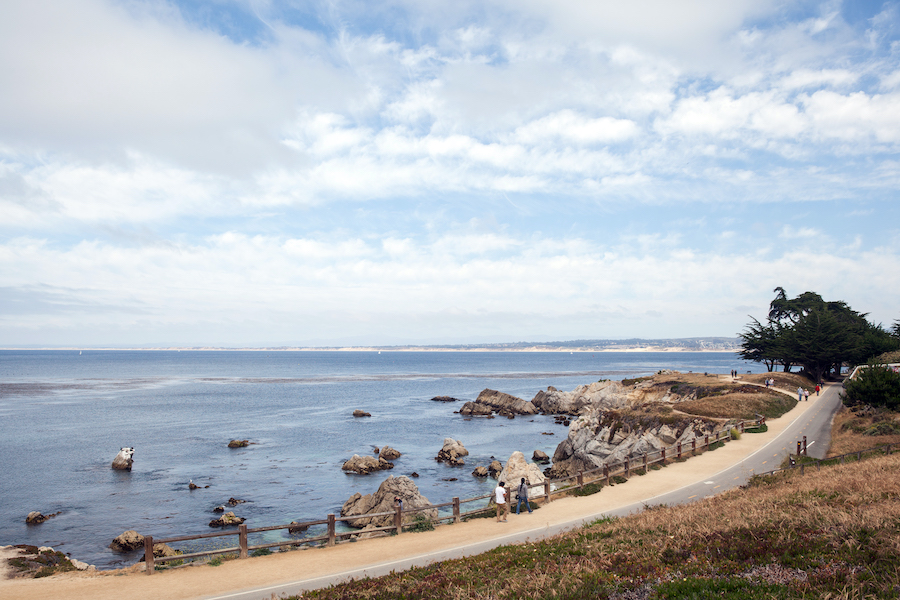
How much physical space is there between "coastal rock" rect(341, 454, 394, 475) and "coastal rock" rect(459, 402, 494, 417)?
35.2 m

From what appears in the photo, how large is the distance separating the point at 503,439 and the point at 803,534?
1962 inches

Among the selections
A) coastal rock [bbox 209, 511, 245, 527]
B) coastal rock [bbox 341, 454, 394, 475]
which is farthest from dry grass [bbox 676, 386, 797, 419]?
coastal rock [bbox 209, 511, 245, 527]

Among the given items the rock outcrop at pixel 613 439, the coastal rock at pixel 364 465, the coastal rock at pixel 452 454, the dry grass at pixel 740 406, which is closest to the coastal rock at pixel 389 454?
the coastal rock at pixel 364 465

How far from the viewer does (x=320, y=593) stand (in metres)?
12.8

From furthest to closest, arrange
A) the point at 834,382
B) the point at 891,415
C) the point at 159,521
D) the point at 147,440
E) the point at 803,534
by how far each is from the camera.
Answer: the point at 834,382 → the point at 147,440 → the point at 891,415 → the point at 159,521 → the point at 803,534

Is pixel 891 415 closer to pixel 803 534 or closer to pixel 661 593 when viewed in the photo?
pixel 803 534

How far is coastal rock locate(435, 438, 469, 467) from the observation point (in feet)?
156

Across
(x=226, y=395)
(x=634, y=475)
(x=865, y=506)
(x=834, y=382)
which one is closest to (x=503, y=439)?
(x=634, y=475)

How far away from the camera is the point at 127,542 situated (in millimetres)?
27188

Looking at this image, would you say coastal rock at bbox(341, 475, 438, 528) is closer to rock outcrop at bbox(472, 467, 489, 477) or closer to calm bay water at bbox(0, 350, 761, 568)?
calm bay water at bbox(0, 350, 761, 568)

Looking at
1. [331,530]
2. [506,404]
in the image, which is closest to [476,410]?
[506,404]

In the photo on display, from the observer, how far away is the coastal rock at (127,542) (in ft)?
89.0

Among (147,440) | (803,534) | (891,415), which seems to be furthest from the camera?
(147,440)

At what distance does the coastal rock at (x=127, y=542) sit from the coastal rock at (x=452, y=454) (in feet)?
84.4
